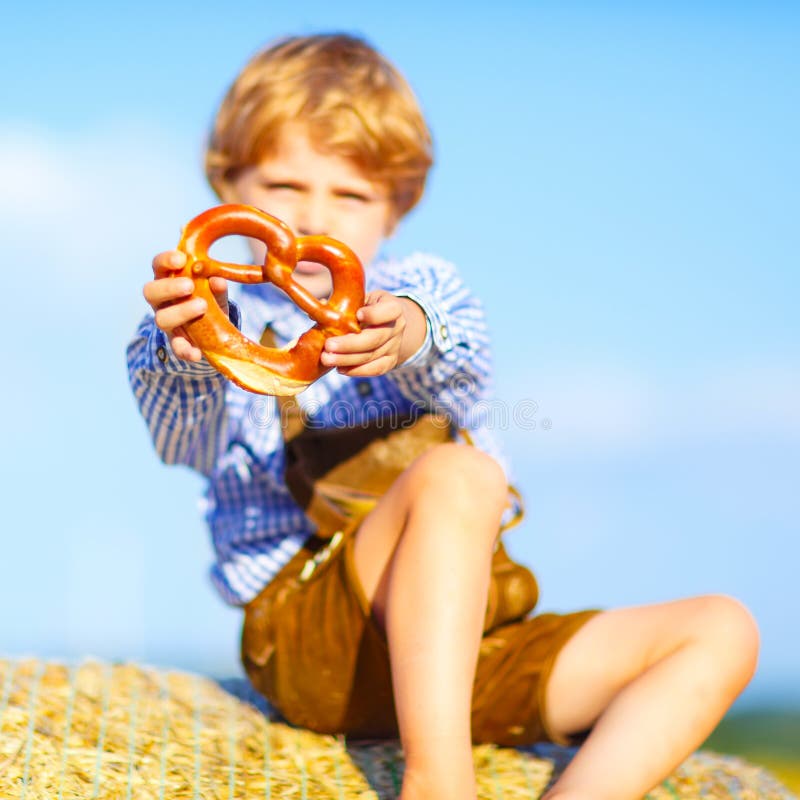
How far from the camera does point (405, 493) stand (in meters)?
2.07

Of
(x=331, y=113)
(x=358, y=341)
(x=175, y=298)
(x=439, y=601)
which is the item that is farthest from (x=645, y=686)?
(x=331, y=113)

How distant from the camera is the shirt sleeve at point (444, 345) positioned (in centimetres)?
222

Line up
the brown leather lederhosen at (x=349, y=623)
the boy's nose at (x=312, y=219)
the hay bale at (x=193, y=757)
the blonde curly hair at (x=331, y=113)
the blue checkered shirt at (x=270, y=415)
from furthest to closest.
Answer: the blonde curly hair at (x=331, y=113) < the boy's nose at (x=312, y=219) < the blue checkered shirt at (x=270, y=415) < the brown leather lederhosen at (x=349, y=623) < the hay bale at (x=193, y=757)

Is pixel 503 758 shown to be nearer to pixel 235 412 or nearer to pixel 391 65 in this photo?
pixel 235 412

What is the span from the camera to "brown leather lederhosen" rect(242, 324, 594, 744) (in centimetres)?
230

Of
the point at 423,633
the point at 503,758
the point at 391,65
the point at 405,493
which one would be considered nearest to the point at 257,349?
the point at 405,493

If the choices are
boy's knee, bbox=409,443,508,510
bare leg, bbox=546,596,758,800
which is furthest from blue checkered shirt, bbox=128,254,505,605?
bare leg, bbox=546,596,758,800

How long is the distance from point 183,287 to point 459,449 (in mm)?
604

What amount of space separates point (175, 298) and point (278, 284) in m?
0.19

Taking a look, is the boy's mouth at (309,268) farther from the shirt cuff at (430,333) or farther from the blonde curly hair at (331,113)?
the shirt cuff at (430,333)

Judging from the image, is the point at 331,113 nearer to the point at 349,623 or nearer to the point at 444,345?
the point at 444,345

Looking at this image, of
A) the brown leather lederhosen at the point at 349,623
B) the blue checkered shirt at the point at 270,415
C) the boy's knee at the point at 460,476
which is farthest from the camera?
the blue checkered shirt at the point at 270,415

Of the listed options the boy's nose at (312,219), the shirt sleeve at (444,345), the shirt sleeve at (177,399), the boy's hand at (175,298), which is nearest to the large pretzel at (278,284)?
the boy's hand at (175,298)

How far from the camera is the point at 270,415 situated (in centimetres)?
261
